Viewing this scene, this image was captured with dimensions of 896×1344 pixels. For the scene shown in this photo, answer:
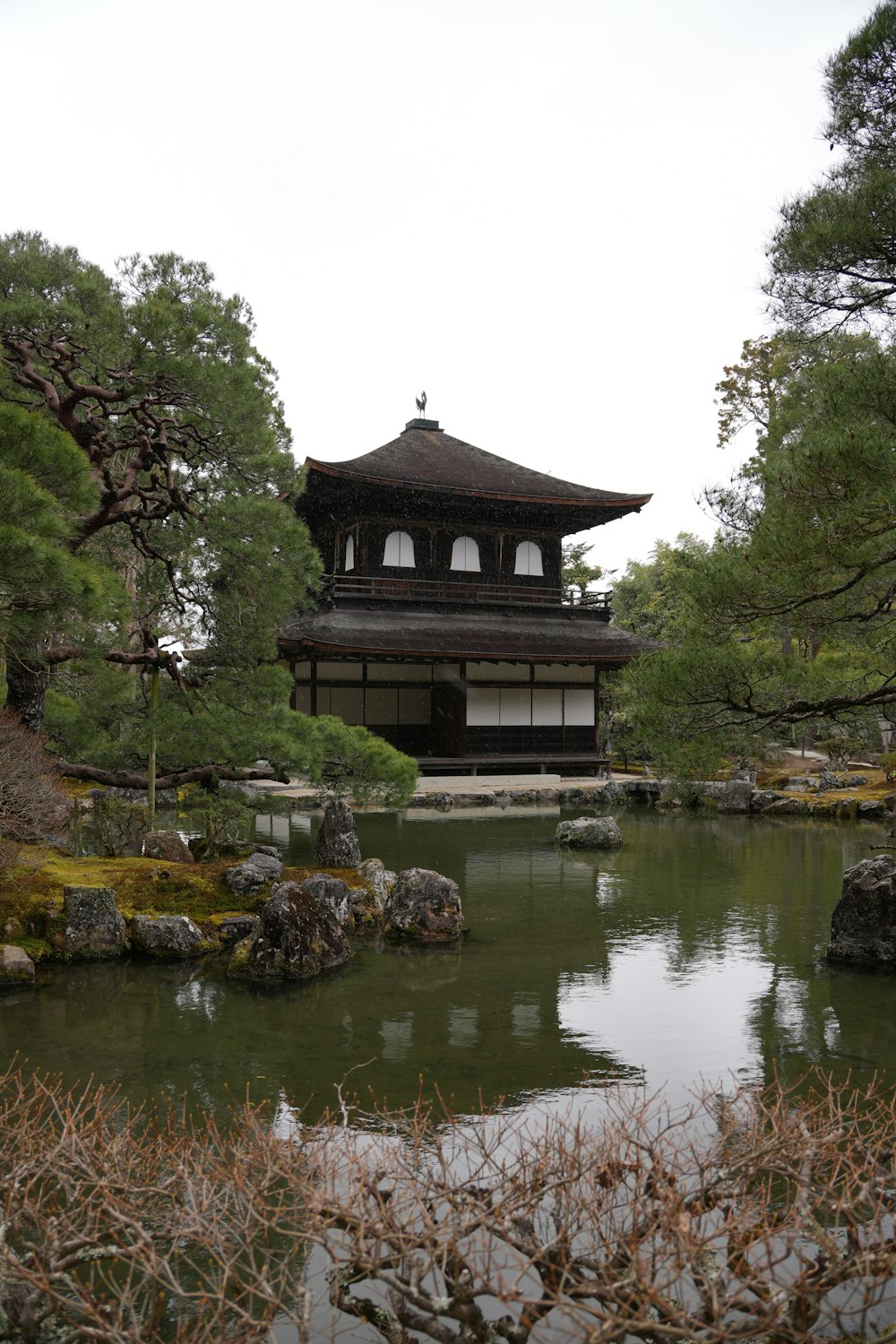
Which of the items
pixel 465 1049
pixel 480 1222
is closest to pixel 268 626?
pixel 465 1049

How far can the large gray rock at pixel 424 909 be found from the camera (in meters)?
10.2

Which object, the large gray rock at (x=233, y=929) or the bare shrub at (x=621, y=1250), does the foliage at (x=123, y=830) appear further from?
the bare shrub at (x=621, y=1250)

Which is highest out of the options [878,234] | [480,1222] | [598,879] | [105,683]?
[878,234]

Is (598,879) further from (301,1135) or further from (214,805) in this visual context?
(301,1135)

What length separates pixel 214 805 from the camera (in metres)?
11.8

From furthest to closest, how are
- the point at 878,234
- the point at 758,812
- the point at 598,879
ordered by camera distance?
the point at 758,812
the point at 598,879
the point at 878,234

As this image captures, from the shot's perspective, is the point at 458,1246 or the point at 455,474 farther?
the point at 455,474

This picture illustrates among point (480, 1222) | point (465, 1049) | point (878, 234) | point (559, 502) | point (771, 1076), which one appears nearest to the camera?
point (480, 1222)

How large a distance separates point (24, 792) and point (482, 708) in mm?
16459

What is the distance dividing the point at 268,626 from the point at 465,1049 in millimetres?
5667

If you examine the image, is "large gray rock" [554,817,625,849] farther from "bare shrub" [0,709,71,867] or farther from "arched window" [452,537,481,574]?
"arched window" [452,537,481,574]

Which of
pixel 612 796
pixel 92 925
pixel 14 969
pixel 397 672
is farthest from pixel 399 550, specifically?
pixel 14 969

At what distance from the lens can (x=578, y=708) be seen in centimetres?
2559

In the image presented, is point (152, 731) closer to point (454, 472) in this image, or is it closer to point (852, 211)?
point (852, 211)
